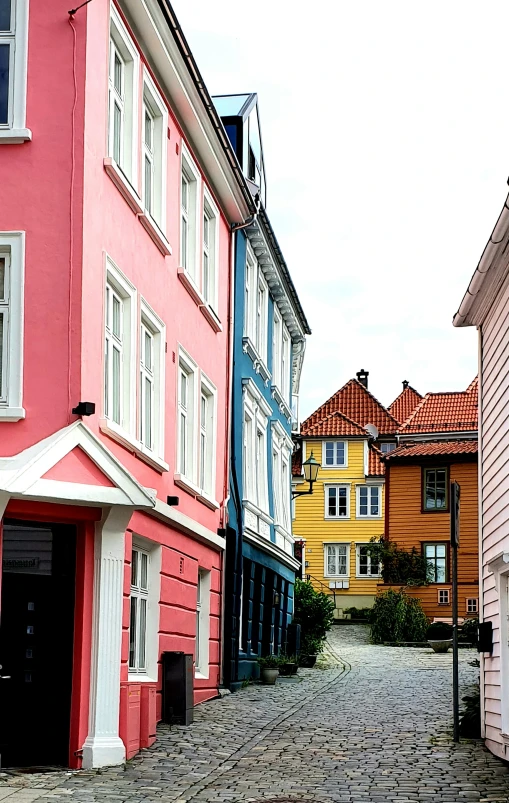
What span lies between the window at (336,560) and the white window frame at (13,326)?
4580cm

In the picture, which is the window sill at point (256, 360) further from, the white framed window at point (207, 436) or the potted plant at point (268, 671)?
the potted plant at point (268, 671)

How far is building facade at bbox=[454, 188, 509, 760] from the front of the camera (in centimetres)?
1319

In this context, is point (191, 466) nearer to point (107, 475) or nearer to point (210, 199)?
point (210, 199)

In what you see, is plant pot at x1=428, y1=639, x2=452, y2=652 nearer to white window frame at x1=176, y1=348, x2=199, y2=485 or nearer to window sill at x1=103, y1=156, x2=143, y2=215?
white window frame at x1=176, y1=348, x2=199, y2=485

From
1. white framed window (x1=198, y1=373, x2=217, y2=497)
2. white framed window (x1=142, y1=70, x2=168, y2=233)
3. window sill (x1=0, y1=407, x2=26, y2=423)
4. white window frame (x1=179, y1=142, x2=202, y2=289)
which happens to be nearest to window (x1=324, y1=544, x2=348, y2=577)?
white framed window (x1=198, y1=373, x2=217, y2=497)

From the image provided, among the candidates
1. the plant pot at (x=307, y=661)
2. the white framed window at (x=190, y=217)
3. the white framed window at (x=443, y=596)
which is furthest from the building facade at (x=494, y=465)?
the white framed window at (x=443, y=596)

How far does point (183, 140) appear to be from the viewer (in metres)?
17.9

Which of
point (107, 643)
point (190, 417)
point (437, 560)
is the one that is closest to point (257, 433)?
point (190, 417)

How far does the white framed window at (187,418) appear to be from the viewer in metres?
18.1

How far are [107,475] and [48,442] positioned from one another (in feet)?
2.61

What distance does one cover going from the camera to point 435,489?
4681 cm

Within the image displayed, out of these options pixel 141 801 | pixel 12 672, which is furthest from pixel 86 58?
pixel 141 801

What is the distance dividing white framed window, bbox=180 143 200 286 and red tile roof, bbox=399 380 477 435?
107 ft

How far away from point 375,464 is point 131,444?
45.2 m
